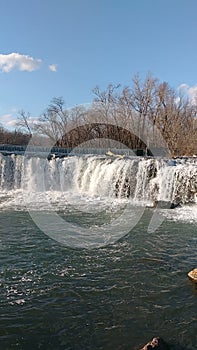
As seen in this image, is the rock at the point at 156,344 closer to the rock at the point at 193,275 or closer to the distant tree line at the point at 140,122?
the rock at the point at 193,275

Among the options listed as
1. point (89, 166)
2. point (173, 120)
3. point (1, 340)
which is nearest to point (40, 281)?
point (1, 340)

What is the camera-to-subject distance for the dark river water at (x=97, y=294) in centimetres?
362

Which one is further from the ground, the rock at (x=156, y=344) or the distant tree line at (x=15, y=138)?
the distant tree line at (x=15, y=138)

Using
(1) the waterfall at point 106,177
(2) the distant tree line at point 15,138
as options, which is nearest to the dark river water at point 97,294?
(1) the waterfall at point 106,177

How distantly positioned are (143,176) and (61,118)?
38549 millimetres

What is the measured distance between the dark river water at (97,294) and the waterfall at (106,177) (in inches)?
223

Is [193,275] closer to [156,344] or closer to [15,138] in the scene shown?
[156,344]

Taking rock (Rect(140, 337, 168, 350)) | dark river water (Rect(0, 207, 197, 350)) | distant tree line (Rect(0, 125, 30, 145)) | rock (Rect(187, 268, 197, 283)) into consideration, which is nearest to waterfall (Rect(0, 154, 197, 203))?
dark river water (Rect(0, 207, 197, 350))

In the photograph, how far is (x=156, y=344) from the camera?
3.28 meters

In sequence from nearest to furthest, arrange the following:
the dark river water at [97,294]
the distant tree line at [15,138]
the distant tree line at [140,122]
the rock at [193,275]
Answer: the dark river water at [97,294] < the rock at [193,275] < the distant tree line at [140,122] < the distant tree line at [15,138]

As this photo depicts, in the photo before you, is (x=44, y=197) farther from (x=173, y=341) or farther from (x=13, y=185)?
(x=173, y=341)

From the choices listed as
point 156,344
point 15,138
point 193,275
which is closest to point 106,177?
point 193,275

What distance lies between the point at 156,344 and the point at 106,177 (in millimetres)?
11571

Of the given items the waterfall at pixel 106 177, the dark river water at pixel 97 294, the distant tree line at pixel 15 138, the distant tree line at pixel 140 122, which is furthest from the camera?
the distant tree line at pixel 15 138
